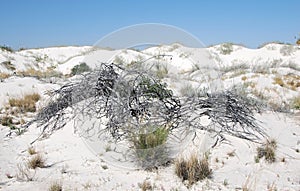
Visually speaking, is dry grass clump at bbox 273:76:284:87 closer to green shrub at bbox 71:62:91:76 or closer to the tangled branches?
the tangled branches

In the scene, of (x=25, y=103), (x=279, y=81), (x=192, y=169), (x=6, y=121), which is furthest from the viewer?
(x=279, y=81)

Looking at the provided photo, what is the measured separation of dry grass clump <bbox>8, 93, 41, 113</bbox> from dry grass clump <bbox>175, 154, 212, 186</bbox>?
17.2ft

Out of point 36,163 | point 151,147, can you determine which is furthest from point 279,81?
point 36,163

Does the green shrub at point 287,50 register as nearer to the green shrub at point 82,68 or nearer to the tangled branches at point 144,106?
the green shrub at point 82,68

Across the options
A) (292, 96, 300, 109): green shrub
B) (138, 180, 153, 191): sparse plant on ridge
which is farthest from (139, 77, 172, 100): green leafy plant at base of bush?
(292, 96, 300, 109): green shrub

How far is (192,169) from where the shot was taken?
4.02m

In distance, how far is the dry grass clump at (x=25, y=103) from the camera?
26.4 ft

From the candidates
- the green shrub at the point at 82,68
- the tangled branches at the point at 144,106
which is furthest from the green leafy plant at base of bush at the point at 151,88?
the green shrub at the point at 82,68

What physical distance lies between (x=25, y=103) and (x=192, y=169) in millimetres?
5883

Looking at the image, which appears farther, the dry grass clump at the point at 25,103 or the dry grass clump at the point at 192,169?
the dry grass clump at the point at 25,103

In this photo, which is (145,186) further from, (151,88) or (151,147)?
(151,88)

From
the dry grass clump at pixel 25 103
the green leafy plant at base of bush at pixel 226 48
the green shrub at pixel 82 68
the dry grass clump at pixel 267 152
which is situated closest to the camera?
the dry grass clump at pixel 267 152

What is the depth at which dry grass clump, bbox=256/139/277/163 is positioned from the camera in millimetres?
4562

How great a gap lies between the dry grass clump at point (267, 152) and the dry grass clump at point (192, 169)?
98 cm
